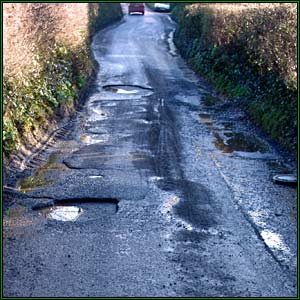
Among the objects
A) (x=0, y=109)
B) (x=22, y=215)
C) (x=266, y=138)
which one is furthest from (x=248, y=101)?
(x=22, y=215)

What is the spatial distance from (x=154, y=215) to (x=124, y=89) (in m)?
13.9

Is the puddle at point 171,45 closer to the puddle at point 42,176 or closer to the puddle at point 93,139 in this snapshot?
the puddle at point 93,139

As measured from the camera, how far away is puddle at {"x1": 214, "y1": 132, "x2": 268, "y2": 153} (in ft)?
49.4

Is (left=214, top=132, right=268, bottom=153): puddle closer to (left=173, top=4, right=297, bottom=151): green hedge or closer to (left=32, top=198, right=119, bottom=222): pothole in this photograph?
(left=173, top=4, right=297, bottom=151): green hedge

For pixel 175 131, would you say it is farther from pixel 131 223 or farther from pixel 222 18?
pixel 222 18

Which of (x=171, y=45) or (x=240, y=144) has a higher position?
(x=171, y=45)

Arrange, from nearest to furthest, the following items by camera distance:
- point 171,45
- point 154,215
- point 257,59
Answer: point 154,215, point 257,59, point 171,45

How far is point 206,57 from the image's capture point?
28281 mm

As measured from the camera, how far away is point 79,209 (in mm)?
10312

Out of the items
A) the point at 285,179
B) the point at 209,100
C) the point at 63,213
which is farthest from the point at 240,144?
the point at 63,213

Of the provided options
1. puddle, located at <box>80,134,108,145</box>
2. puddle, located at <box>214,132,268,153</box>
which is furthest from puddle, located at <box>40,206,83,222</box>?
puddle, located at <box>214,132,268,153</box>

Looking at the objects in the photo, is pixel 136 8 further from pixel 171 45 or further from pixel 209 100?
pixel 209 100

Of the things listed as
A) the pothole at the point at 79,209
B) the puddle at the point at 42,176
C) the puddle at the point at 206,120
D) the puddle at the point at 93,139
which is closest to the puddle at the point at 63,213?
the pothole at the point at 79,209

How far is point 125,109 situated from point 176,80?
7.30 m
